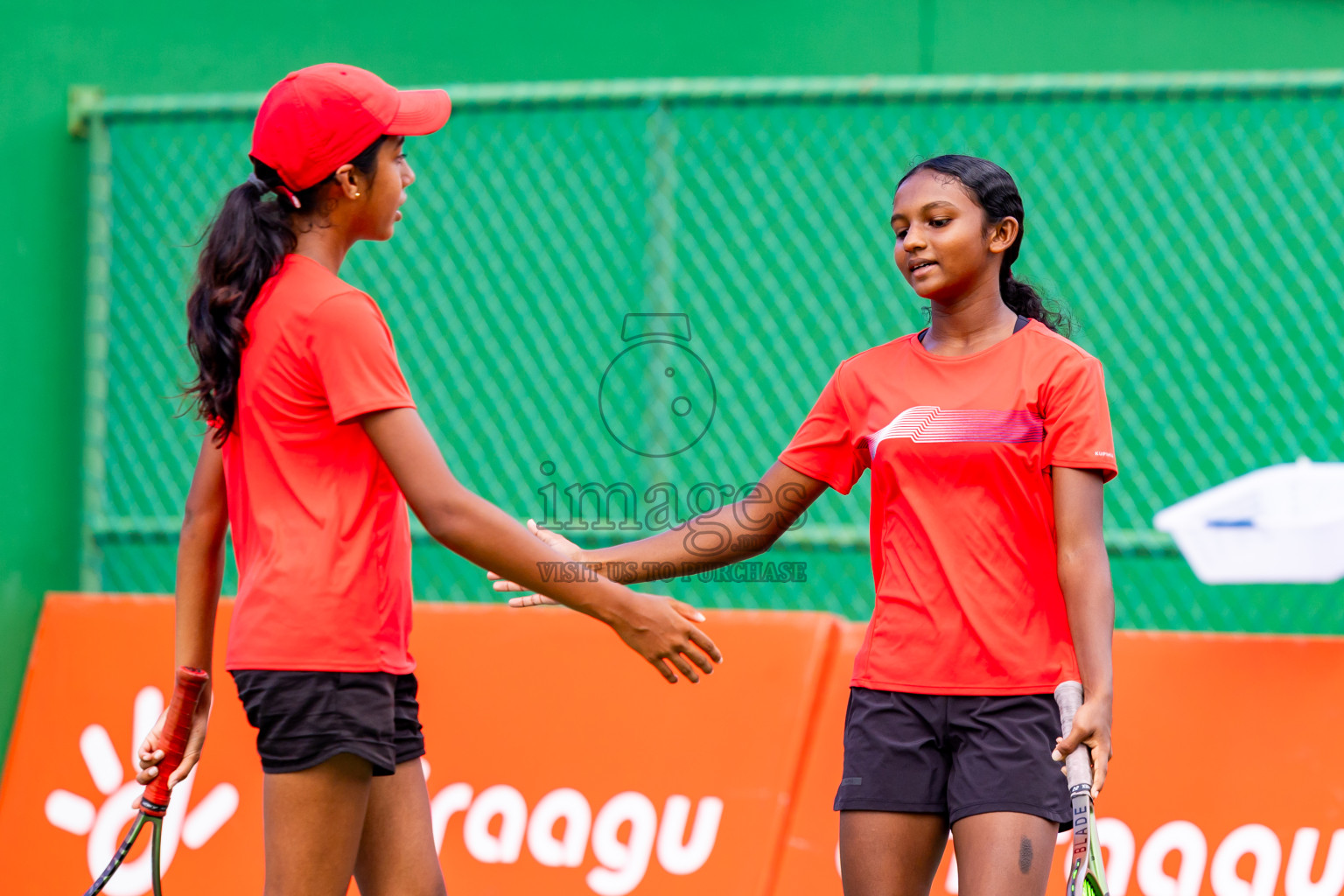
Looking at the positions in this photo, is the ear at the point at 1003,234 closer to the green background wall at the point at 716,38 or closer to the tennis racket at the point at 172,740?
the tennis racket at the point at 172,740

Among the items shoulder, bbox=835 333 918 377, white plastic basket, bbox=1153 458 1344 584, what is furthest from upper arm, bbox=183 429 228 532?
white plastic basket, bbox=1153 458 1344 584

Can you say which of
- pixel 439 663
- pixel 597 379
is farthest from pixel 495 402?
pixel 439 663

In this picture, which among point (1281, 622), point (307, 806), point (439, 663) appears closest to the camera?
point (307, 806)

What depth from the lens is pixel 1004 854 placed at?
7.64 feet

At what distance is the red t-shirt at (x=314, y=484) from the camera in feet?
7.20

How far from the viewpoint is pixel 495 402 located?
5402mm

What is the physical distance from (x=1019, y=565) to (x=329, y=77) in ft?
5.07

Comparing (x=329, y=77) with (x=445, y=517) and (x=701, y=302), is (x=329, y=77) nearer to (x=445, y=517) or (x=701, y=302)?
(x=445, y=517)

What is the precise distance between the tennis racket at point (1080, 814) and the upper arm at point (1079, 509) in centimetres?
26

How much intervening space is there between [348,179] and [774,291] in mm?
3232

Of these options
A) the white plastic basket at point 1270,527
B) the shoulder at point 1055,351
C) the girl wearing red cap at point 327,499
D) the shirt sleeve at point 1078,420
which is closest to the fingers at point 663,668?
the girl wearing red cap at point 327,499

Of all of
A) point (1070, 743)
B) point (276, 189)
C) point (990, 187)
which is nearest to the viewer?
point (1070, 743)

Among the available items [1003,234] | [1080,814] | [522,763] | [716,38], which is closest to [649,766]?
[522,763]

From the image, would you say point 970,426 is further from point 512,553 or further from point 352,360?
point 352,360
